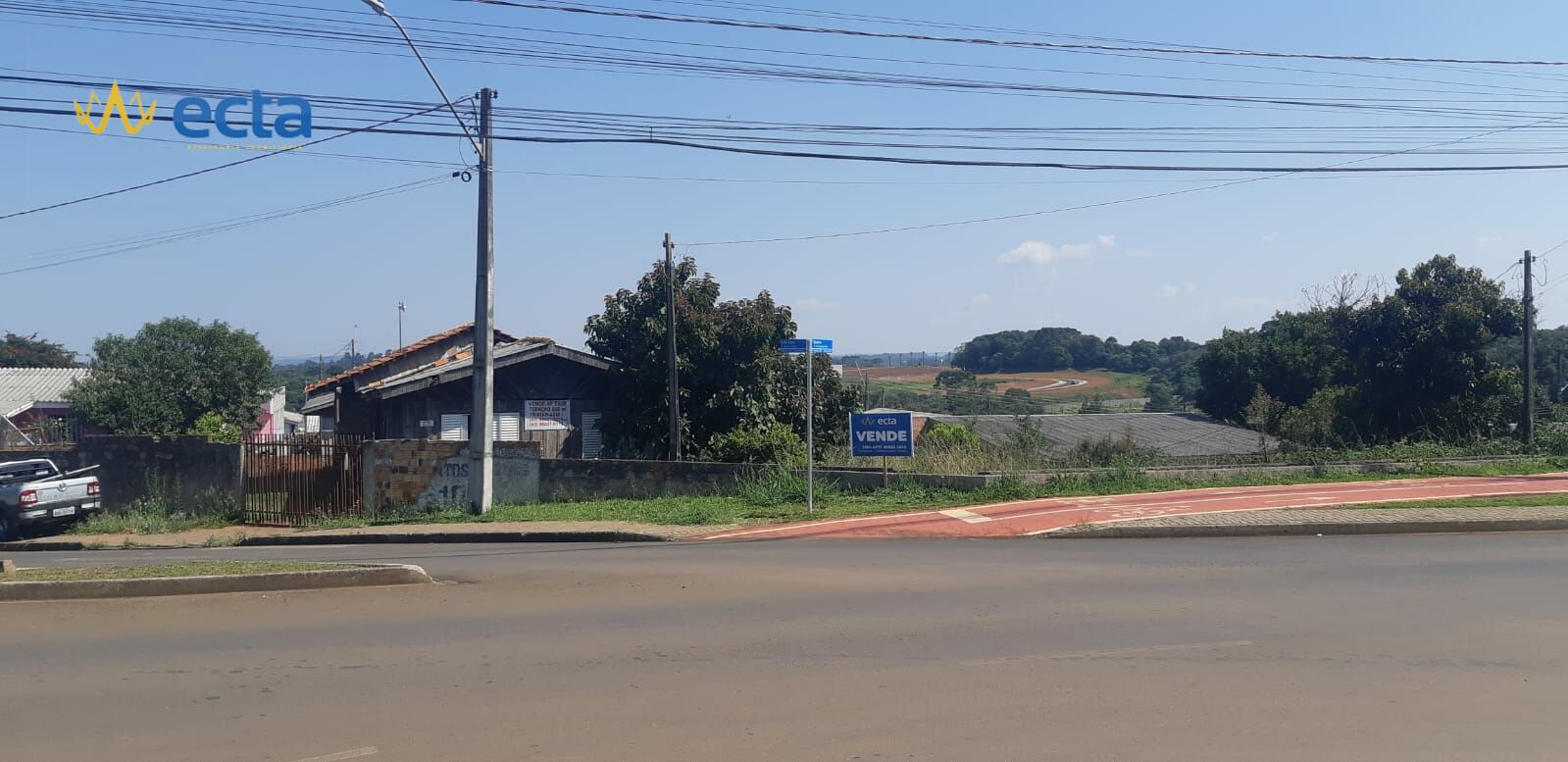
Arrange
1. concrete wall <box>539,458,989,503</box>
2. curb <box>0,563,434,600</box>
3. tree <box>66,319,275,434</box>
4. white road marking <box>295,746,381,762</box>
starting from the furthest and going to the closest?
tree <box>66,319,275,434</box> < concrete wall <box>539,458,989,503</box> < curb <box>0,563,434,600</box> < white road marking <box>295,746,381,762</box>

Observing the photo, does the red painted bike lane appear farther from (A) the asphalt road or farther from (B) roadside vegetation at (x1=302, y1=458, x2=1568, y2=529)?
(A) the asphalt road

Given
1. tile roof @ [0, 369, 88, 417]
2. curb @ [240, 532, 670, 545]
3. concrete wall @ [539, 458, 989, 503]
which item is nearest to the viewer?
curb @ [240, 532, 670, 545]

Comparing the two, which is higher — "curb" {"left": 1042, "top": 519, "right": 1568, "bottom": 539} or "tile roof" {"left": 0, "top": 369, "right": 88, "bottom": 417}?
"tile roof" {"left": 0, "top": 369, "right": 88, "bottom": 417}

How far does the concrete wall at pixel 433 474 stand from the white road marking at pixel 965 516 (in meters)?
8.69

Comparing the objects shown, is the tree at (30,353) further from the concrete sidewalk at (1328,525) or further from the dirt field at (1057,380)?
the concrete sidewalk at (1328,525)

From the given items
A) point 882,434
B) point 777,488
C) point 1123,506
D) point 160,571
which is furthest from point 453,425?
point 1123,506

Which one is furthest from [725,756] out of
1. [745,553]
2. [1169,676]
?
[745,553]

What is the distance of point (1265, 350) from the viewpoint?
45.0 meters

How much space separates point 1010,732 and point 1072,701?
772mm

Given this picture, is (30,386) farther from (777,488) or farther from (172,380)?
(777,488)

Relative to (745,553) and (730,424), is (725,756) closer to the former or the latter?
Answer: (745,553)

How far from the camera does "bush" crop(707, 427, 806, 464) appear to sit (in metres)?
23.1

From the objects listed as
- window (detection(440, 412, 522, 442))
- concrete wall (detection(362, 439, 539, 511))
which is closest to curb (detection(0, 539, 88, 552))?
concrete wall (detection(362, 439, 539, 511))

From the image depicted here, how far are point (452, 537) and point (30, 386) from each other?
41.4 meters
